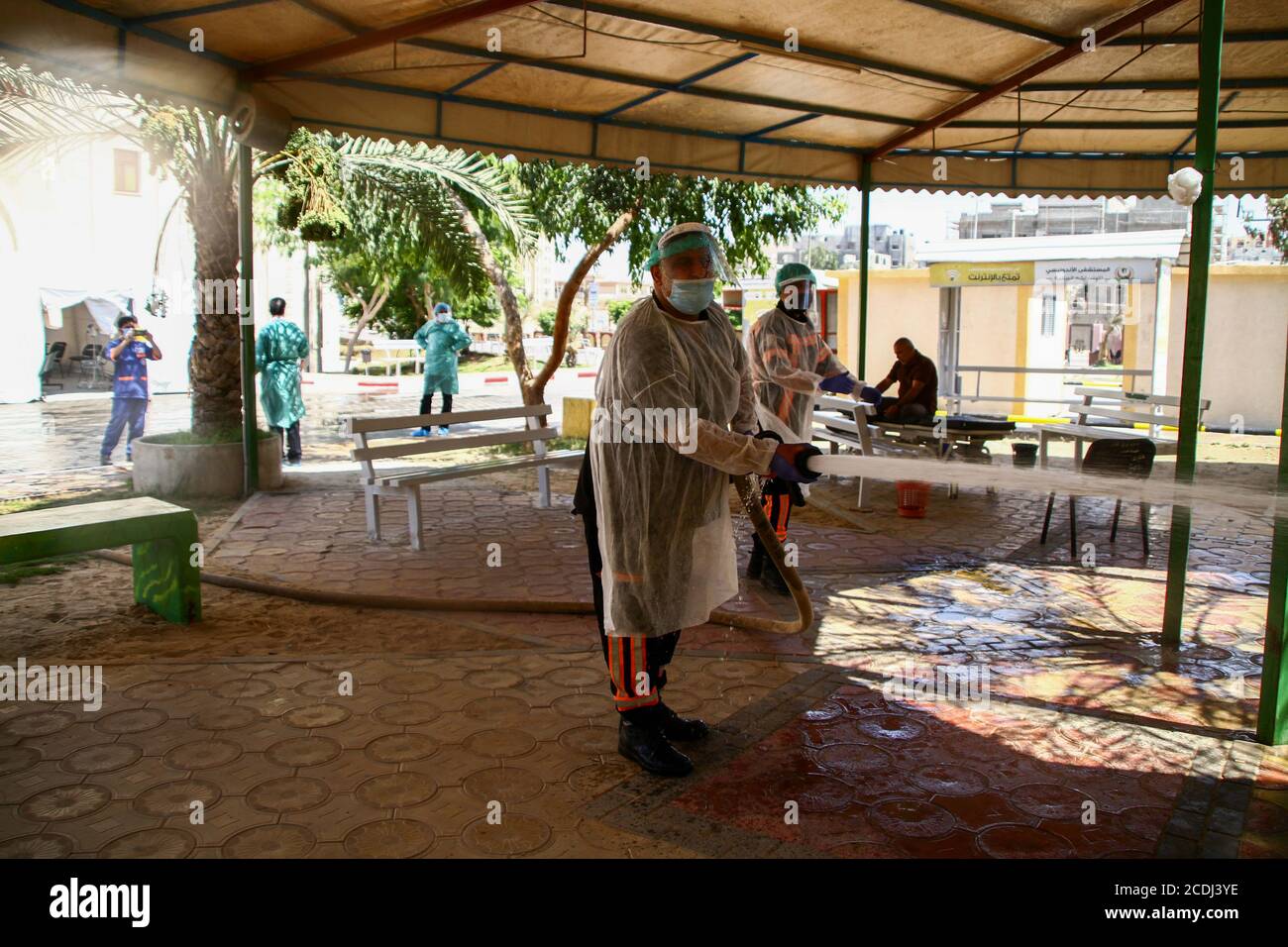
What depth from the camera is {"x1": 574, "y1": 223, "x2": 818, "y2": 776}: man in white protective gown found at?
3256mm

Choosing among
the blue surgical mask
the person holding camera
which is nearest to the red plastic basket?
the blue surgical mask

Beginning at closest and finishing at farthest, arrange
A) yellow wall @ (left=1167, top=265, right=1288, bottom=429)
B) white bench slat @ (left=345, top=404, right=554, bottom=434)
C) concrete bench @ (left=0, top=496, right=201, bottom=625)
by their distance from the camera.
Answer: concrete bench @ (left=0, top=496, right=201, bottom=625) → white bench slat @ (left=345, top=404, right=554, bottom=434) → yellow wall @ (left=1167, top=265, right=1288, bottom=429)

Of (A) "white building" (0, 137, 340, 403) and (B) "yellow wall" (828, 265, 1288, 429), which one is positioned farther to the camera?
(A) "white building" (0, 137, 340, 403)

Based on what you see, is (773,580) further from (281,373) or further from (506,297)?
(506,297)

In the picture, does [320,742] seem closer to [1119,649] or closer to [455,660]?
[455,660]

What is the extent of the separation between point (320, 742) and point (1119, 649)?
3569 mm

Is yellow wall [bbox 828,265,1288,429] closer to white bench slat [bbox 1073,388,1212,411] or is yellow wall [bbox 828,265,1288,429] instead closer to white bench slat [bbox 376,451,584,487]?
white bench slat [bbox 1073,388,1212,411]

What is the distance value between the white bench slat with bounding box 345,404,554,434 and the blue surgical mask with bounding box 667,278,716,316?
376cm

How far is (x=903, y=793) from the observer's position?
10.6ft

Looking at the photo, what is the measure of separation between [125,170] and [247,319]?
1838 cm

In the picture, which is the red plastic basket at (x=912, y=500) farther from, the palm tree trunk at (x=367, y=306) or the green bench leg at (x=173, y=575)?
the palm tree trunk at (x=367, y=306)

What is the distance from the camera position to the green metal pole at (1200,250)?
4289mm
